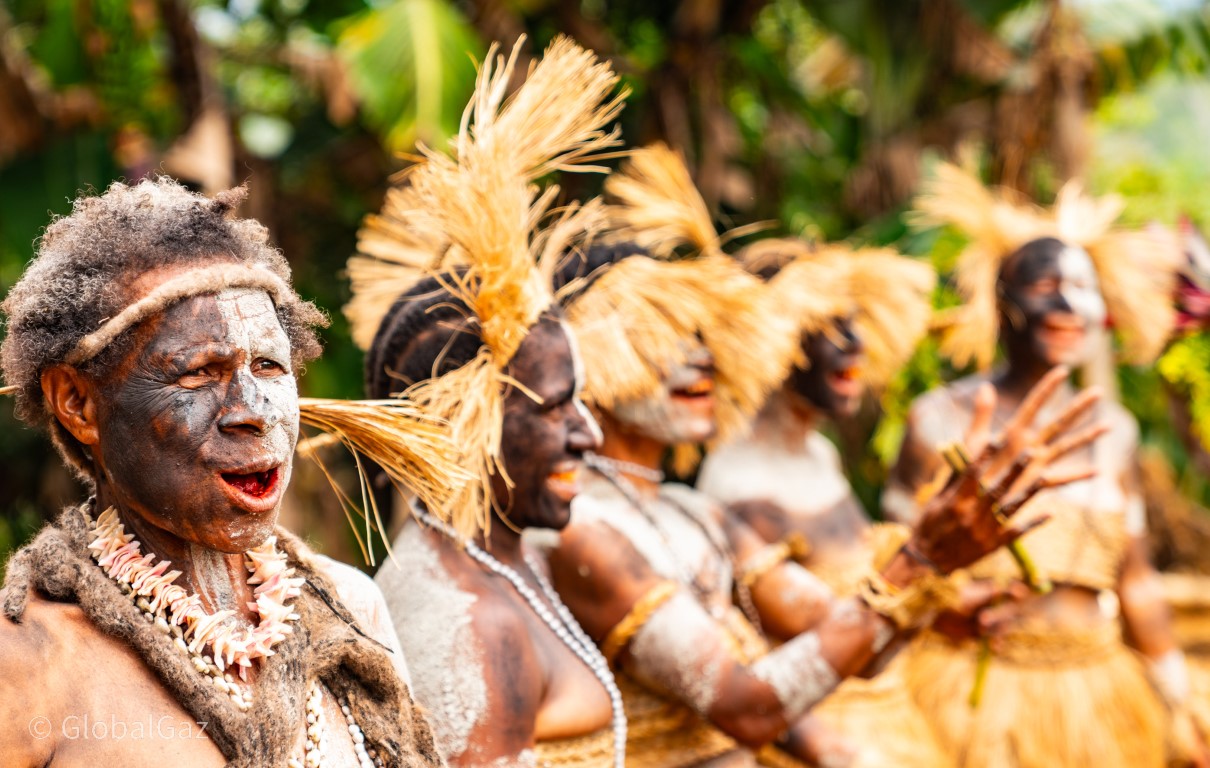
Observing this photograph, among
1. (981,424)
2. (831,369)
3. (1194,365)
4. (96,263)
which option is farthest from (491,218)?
(1194,365)

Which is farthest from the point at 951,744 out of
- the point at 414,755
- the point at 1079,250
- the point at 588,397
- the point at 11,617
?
the point at 11,617

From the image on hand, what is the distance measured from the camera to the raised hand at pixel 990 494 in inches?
114

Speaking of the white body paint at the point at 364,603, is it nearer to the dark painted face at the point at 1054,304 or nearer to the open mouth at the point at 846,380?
the open mouth at the point at 846,380

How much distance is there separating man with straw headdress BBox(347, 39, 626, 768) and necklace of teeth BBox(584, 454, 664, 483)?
59 cm

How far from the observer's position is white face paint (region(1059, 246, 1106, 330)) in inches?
176

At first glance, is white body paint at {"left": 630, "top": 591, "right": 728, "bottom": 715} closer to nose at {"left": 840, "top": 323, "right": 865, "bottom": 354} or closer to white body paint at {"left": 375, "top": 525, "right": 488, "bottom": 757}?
white body paint at {"left": 375, "top": 525, "right": 488, "bottom": 757}

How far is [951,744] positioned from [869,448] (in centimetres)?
253

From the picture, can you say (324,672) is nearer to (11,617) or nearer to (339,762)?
(339,762)

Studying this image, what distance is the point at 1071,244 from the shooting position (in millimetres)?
4633

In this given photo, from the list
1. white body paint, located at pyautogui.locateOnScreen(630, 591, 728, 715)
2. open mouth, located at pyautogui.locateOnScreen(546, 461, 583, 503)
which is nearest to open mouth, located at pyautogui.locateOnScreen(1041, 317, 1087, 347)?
white body paint, located at pyautogui.locateOnScreen(630, 591, 728, 715)

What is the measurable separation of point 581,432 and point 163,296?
3.61 feet

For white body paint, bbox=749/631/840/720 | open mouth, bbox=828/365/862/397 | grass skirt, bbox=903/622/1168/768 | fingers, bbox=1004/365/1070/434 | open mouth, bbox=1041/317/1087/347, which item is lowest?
grass skirt, bbox=903/622/1168/768

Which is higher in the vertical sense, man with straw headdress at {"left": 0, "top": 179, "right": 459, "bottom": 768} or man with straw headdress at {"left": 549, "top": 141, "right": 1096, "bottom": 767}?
man with straw headdress at {"left": 0, "top": 179, "right": 459, "bottom": 768}

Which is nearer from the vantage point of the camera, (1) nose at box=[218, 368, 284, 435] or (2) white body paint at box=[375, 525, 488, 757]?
(1) nose at box=[218, 368, 284, 435]
